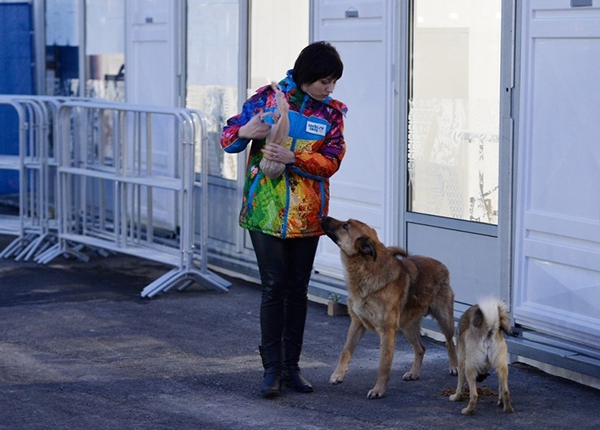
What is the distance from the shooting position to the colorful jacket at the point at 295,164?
645 cm

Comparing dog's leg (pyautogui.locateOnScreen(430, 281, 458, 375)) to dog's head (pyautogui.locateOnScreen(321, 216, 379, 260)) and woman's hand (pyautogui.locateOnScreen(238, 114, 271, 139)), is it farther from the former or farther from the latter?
woman's hand (pyautogui.locateOnScreen(238, 114, 271, 139))

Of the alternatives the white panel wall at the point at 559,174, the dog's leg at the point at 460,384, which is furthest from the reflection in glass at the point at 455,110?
the dog's leg at the point at 460,384

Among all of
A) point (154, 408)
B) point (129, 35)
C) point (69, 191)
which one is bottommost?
point (154, 408)

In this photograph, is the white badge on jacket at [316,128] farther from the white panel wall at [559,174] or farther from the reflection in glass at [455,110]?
the reflection in glass at [455,110]

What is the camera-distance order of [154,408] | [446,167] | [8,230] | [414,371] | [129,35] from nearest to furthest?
[154,408] < [414,371] < [446,167] < [8,230] < [129,35]

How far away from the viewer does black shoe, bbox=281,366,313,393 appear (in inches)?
265

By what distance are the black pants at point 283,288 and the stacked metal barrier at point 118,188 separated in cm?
314

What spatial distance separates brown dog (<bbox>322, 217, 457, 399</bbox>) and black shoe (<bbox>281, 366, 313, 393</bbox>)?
23cm

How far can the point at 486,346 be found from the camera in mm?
6191

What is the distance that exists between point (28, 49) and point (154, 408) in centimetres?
937

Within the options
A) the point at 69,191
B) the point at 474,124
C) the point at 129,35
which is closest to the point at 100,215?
the point at 69,191

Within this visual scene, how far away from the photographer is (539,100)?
714cm

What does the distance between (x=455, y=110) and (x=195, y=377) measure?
262cm

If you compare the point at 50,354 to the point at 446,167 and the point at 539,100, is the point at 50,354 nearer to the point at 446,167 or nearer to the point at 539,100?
the point at 446,167
